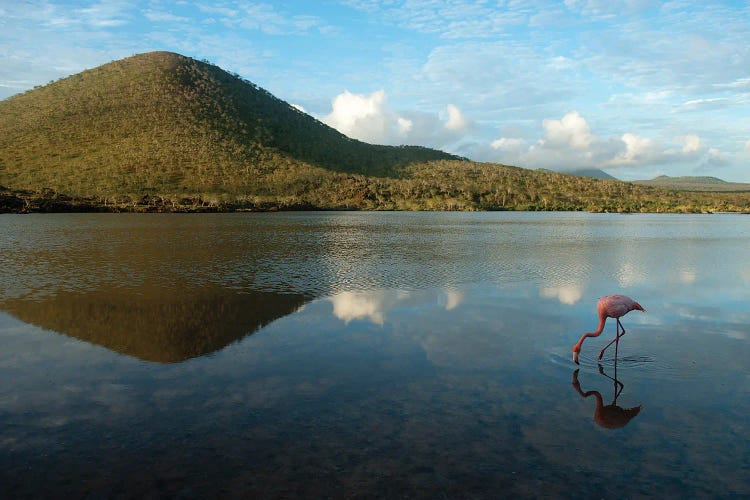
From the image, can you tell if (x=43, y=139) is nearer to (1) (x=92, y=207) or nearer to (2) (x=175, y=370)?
(1) (x=92, y=207)

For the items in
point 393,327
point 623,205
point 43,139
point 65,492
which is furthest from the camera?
point 623,205

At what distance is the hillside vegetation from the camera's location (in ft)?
265

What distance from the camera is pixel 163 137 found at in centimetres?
9681

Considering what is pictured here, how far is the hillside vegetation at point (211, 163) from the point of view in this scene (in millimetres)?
80875

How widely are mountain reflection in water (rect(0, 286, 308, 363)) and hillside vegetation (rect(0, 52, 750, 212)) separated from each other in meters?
61.7

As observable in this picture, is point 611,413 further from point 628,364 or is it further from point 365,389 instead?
point 365,389

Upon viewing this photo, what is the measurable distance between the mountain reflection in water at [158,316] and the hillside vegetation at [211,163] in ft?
203

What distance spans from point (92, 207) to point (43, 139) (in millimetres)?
31717

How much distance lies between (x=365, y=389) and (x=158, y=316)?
23.1ft

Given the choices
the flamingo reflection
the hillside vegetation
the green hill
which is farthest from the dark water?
the green hill

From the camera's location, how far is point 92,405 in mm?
7727

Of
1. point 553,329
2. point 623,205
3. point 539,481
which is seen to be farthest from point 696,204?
point 539,481

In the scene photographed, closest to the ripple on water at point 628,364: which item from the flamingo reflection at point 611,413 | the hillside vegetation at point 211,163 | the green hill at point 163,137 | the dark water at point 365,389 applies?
the dark water at point 365,389

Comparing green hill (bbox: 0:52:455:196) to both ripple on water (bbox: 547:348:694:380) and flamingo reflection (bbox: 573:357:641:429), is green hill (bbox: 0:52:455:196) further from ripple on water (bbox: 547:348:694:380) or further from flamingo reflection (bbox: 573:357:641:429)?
flamingo reflection (bbox: 573:357:641:429)
